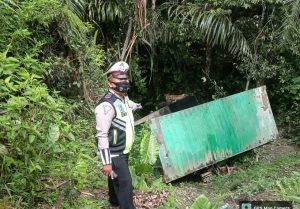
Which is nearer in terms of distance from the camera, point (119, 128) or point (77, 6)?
point (119, 128)

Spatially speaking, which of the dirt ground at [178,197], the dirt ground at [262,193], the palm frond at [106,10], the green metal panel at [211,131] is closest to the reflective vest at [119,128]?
the dirt ground at [178,197]

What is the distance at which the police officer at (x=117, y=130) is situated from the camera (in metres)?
3.85

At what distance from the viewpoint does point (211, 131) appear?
7.37 metres

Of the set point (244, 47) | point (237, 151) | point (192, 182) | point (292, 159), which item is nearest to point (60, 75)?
point (192, 182)

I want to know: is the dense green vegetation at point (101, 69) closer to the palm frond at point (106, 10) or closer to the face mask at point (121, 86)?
the palm frond at point (106, 10)

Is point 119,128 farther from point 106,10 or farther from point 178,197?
point 106,10

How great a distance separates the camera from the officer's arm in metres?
3.82

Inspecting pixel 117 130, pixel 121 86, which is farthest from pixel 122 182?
pixel 121 86

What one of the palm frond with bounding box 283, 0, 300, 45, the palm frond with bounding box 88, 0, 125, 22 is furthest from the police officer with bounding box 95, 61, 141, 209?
the palm frond with bounding box 283, 0, 300, 45

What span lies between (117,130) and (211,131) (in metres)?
3.70

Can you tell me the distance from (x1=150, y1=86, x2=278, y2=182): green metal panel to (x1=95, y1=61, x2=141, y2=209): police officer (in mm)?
2325

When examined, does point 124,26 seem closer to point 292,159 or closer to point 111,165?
point 292,159

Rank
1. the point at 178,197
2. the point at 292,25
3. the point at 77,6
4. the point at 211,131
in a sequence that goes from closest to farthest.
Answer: the point at 178,197, the point at 77,6, the point at 211,131, the point at 292,25

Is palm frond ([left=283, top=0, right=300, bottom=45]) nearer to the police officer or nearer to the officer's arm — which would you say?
the police officer
